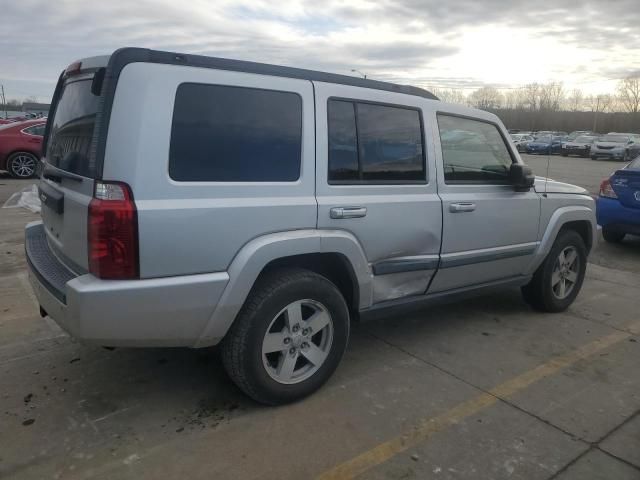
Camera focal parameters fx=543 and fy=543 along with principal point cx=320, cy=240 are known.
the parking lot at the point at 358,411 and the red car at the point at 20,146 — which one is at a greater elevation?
the red car at the point at 20,146

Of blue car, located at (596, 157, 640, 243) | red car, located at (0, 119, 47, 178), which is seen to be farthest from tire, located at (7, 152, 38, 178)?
blue car, located at (596, 157, 640, 243)

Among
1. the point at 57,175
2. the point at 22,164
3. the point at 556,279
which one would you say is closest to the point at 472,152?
the point at 556,279

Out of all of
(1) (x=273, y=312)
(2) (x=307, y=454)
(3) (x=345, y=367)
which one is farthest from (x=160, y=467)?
(3) (x=345, y=367)

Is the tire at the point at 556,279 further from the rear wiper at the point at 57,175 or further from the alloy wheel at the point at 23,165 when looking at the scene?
the alloy wheel at the point at 23,165

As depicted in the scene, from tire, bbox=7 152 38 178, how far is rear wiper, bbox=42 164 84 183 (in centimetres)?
1146

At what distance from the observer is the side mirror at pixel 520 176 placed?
4172 millimetres

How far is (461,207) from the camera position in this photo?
383cm

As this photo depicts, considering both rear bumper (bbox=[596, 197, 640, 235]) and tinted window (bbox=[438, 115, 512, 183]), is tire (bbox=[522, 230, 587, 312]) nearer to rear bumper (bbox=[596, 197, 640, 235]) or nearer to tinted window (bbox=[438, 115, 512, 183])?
tinted window (bbox=[438, 115, 512, 183])

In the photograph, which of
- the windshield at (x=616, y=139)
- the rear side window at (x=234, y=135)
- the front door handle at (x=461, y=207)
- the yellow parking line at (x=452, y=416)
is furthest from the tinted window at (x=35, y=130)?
the windshield at (x=616, y=139)

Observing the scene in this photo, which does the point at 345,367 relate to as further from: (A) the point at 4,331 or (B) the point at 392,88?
(A) the point at 4,331

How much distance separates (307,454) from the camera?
8.88ft

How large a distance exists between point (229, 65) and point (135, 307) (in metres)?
1.32

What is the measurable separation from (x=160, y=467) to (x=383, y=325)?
235cm

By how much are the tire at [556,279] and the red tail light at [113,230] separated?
3.62 meters
